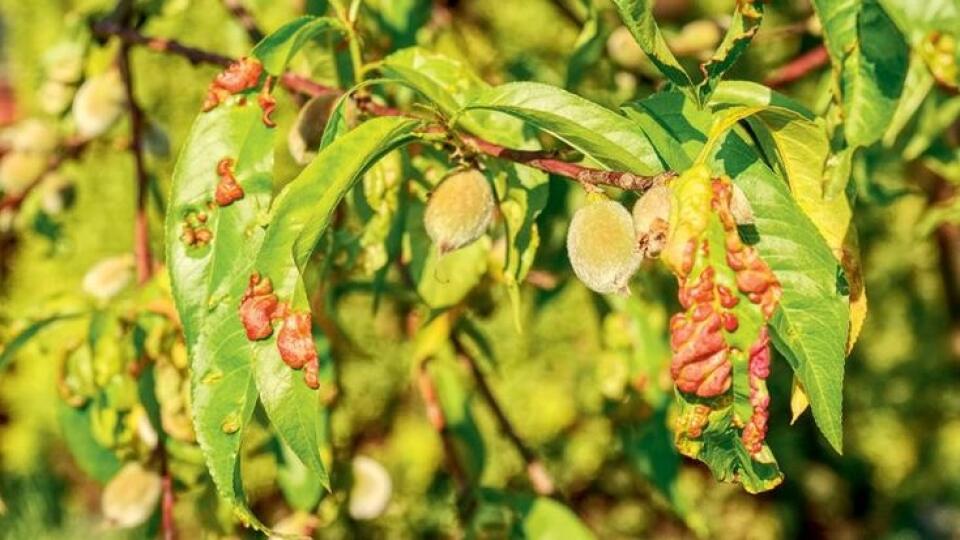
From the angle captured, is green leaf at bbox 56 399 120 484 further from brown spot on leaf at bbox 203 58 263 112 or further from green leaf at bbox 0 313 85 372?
brown spot on leaf at bbox 203 58 263 112

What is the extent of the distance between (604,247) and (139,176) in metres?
0.87

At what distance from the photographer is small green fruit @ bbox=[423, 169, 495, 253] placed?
0.91 m

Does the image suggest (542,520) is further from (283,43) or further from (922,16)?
(922,16)

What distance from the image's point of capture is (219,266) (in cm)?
89

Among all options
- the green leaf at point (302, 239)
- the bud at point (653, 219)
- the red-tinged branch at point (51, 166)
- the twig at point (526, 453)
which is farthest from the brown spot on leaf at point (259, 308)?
the red-tinged branch at point (51, 166)

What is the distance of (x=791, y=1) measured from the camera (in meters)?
2.56

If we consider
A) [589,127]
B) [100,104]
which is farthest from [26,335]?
[589,127]

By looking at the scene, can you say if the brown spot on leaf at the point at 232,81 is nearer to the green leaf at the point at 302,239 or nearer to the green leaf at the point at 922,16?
the green leaf at the point at 302,239

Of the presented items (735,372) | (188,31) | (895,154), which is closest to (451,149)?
(735,372)

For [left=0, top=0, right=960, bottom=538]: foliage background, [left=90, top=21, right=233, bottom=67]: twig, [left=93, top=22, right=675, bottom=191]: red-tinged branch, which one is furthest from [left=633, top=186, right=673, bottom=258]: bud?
[left=0, top=0, right=960, bottom=538]: foliage background

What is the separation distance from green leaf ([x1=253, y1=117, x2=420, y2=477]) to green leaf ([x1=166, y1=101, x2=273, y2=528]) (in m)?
0.03

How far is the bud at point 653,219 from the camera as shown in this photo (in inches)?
28.2

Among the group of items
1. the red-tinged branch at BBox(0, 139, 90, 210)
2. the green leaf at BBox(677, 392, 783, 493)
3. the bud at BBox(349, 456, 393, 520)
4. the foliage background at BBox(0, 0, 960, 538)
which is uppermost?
the green leaf at BBox(677, 392, 783, 493)

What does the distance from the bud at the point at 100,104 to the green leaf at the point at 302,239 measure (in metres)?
0.82
